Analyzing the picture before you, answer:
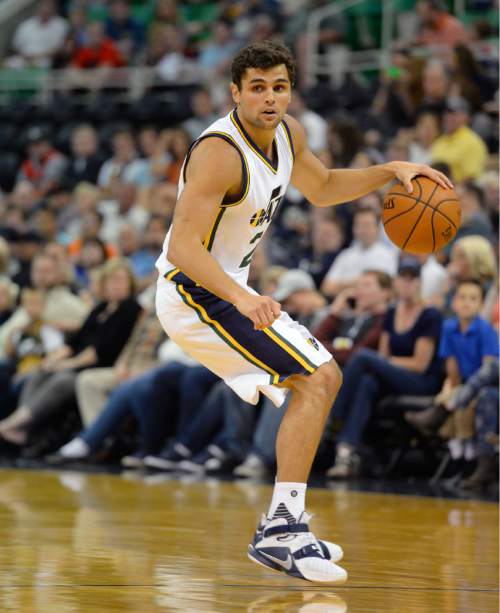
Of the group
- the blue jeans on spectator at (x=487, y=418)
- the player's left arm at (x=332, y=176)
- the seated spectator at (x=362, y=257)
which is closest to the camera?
the player's left arm at (x=332, y=176)

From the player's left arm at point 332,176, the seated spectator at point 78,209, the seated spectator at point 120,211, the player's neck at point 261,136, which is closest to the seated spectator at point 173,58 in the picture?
the seated spectator at point 78,209

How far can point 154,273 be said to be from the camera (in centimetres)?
1061

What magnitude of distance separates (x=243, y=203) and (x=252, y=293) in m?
0.40

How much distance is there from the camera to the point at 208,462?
28.2 ft

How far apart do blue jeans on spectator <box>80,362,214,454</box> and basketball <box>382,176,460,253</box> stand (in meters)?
4.30

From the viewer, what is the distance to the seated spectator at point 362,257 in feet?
30.7

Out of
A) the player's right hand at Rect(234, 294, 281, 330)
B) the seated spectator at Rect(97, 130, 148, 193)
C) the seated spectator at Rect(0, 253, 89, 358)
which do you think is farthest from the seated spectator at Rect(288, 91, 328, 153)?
the player's right hand at Rect(234, 294, 281, 330)

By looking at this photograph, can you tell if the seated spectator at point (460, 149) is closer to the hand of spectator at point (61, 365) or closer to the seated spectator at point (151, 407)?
the seated spectator at point (151, 407)

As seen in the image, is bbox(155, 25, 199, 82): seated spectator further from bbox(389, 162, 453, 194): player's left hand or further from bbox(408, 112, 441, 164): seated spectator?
bbox(389, 162, 453, 194): player's left hand

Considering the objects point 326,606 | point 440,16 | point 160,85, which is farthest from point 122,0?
point 326,606

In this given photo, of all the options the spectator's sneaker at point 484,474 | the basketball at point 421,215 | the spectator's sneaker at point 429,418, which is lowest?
the spectator's sneaker at point 484,474

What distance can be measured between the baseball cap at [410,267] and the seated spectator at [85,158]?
637 centimetres

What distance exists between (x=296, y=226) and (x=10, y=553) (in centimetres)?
677

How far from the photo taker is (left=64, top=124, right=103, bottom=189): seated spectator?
1471 cm
